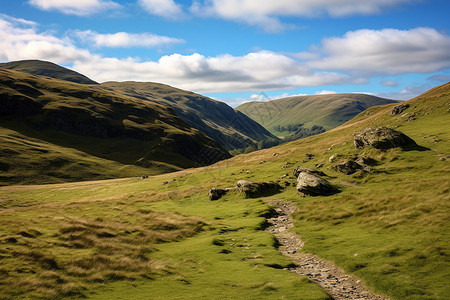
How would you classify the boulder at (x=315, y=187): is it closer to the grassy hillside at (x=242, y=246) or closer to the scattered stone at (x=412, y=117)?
the grassy hillside at (x=242, y=246)

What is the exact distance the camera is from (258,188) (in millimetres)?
52875

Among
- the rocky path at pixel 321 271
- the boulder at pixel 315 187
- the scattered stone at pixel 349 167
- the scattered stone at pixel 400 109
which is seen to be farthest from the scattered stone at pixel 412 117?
the rocky path at pixel 321 271

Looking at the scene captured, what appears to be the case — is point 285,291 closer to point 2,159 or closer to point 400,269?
point 400,269

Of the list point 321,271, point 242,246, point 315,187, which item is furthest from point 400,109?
point 321,271

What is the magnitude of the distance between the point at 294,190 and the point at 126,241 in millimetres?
32392

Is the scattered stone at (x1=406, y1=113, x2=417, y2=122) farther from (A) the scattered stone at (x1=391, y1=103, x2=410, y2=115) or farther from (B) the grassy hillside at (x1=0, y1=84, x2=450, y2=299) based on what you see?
(B) the grassy hillside at (x1=0, y1=84, x2=450, y2=299)

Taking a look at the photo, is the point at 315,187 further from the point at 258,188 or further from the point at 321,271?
the point at 321,271

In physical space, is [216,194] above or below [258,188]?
below

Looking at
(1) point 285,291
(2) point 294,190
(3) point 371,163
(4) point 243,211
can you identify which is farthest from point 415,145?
(1) point 285,291

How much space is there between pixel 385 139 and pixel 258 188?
2763cm

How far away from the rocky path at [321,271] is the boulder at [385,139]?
35924mm

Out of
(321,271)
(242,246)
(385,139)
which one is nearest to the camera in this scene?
(321,271)

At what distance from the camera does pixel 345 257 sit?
21.6 metres

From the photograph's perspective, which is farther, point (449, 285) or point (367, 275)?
point (367, 275)
